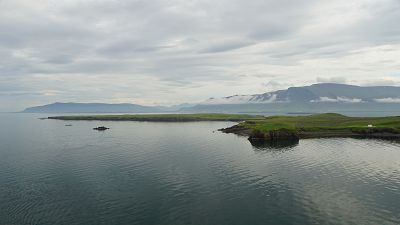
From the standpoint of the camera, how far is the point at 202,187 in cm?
5894

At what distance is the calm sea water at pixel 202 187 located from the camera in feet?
147

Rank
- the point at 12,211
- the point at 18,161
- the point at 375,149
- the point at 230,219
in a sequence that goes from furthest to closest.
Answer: the point at 375,149 → the point at 18,161 → the point at 12,211 → the point at 230,219

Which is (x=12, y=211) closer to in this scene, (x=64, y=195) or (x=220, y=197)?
(x=64, y=195)

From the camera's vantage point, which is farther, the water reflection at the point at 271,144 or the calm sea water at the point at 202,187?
the water reflection at the point at 271,144

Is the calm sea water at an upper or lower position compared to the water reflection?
lower

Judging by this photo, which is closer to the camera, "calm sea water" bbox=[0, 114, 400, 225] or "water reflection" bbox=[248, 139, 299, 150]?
"calm sea water" bbox=[0, 114, 400, 225]

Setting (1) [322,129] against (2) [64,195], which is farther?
(1) [322,129]

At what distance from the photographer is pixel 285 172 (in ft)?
231

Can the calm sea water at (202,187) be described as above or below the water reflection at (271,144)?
below

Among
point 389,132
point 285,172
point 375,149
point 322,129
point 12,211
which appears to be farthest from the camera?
point 322,129

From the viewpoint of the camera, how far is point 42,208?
47.8 meters

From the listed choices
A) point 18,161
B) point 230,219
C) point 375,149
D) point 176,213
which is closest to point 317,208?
point 230,219

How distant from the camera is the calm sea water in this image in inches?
1763

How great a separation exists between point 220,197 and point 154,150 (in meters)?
54.9
